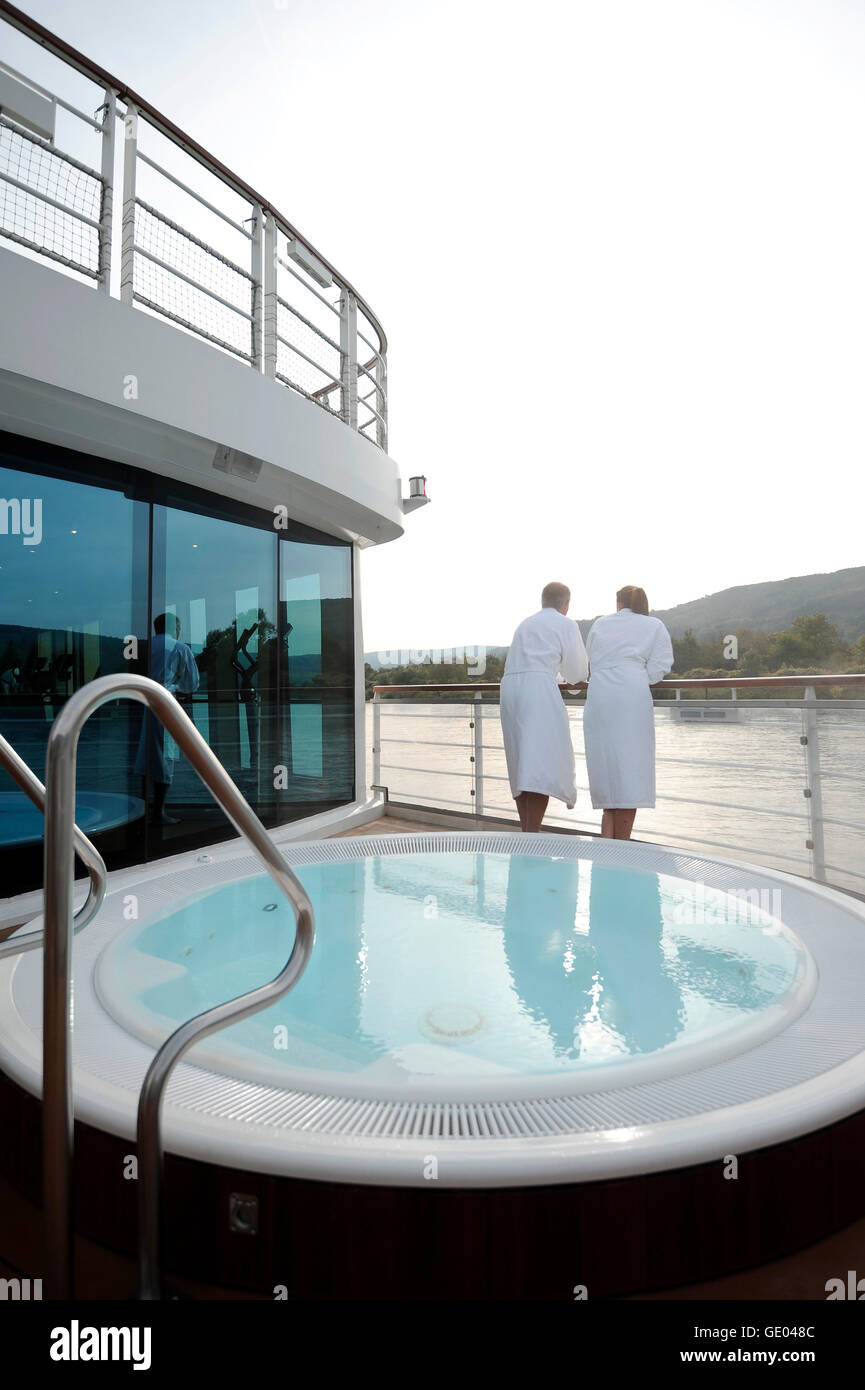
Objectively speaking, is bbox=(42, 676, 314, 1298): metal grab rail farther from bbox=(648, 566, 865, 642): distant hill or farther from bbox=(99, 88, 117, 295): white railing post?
bbox=(648, 566, 865, 642): distant hill

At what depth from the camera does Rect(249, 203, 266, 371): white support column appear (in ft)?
12.2

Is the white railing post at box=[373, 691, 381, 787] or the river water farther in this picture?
the white railing post at box=[373, 691, 381, 787]

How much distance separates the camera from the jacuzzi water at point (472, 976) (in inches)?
54.7

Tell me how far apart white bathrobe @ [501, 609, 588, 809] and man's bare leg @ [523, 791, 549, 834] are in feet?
0.26

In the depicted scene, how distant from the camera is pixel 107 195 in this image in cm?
288

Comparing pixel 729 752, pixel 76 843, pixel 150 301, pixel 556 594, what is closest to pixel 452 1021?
pixel 76 843

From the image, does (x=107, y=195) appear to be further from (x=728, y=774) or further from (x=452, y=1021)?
(x=728, y=774)

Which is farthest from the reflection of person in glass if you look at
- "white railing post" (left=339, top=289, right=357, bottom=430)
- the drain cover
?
the drain cover

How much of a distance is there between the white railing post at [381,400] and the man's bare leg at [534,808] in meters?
2.59

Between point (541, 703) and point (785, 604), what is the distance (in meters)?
37.5

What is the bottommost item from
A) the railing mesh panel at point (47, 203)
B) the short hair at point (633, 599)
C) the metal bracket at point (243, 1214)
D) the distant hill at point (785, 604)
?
the metal bracket at point (243, 1214)

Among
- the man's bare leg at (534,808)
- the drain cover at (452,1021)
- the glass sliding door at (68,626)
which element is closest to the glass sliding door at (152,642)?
the glass sliding door at (68,626)

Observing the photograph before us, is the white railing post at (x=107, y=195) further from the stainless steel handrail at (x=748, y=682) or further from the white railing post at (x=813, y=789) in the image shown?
the white railing post at (x=813, y=789)
